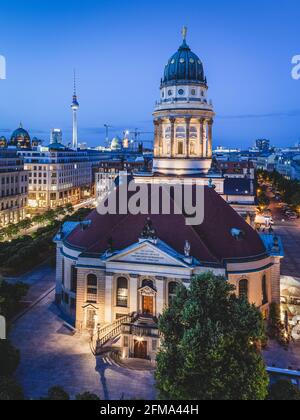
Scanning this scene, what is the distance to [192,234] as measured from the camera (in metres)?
45.6

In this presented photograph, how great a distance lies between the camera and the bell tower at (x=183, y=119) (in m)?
66.3

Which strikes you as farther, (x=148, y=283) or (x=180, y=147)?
(x=180, y=147)

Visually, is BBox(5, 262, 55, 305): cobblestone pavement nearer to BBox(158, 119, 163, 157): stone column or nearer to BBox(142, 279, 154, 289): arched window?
BBox(142, 279, 154, 289): arched window

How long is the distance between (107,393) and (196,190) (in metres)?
26.5

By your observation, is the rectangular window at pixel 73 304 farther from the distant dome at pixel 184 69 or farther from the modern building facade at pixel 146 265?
the distant dome at pixel 184 69

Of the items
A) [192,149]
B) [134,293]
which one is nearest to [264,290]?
[134,293]

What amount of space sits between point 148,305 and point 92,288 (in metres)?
6.67

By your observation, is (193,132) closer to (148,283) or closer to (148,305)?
(148,283)

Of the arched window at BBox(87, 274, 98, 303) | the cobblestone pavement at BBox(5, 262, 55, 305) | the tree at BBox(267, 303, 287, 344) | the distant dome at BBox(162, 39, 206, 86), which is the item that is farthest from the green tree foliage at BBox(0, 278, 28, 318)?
the distant dome at BBox(162, 39, 206, 86)

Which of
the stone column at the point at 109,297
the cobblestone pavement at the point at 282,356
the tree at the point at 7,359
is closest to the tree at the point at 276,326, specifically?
the cobblestone pavement at the point at 282,356

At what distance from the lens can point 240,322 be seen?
2914 centimetres

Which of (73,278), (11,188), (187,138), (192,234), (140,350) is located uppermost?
(187,138)
